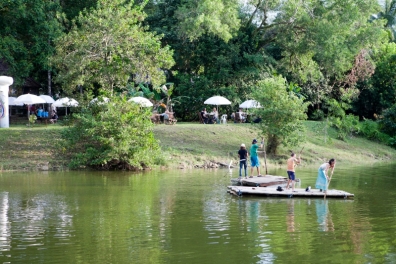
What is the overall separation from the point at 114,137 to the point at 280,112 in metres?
9.63

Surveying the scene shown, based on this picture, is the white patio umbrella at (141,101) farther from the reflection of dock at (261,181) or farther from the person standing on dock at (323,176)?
the person standing on dock at (323,176)

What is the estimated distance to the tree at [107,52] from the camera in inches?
1374

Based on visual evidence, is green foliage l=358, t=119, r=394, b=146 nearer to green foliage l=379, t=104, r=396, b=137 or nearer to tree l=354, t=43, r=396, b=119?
green foliage l=379, t=104, r=396, b=137

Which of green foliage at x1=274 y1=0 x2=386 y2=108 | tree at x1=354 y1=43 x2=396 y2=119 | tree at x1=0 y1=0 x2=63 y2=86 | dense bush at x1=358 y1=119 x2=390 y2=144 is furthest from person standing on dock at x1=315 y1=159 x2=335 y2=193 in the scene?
tree at x1=354 y1=43 x2=396 y2=119

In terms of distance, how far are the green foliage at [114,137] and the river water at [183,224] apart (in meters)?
4.32

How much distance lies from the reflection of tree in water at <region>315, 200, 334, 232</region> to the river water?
0.09 ft

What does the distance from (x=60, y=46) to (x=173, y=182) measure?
12.0 m

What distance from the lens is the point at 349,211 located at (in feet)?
66.5

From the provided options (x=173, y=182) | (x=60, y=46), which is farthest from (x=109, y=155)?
(x=60, y=46)

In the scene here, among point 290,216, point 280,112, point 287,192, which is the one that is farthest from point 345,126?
point 290,216

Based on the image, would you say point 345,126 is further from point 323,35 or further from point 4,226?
point 4,226

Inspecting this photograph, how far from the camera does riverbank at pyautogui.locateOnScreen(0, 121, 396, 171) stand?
3378 cm

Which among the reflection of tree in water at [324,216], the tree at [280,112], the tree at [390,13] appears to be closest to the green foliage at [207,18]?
the tree at [280,112]

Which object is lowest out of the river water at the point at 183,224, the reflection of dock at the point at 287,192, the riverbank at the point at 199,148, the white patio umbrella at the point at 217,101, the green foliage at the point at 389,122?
the river water at the point at 183,224
